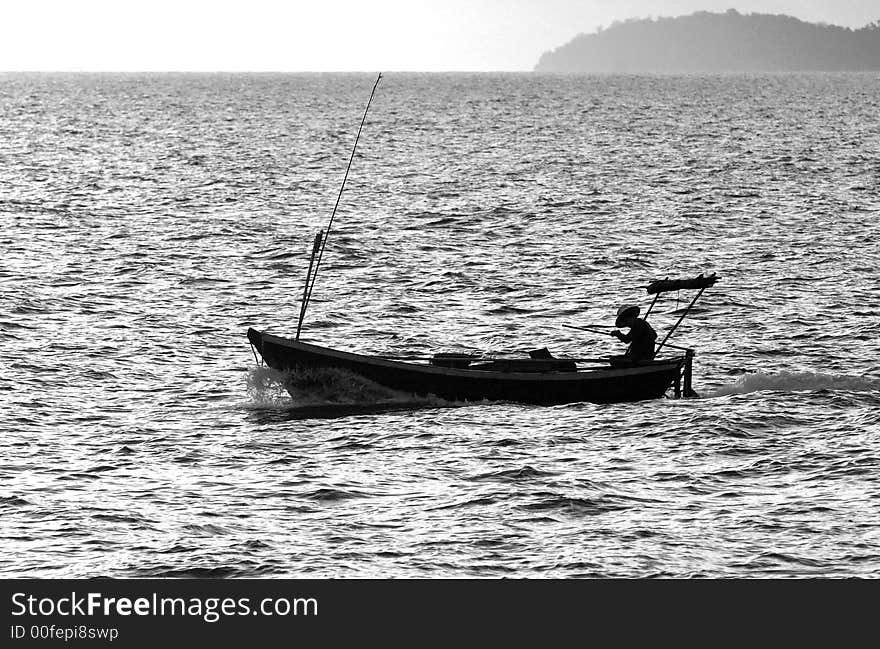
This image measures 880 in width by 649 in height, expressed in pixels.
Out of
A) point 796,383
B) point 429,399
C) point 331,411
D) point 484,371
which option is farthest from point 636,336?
point 331,411

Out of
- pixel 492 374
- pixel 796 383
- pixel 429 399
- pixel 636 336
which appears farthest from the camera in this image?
pixel 796 383

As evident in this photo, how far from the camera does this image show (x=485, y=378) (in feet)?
84.6

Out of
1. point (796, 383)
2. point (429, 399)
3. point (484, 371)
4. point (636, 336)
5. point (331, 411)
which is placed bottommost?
point (331, 411)

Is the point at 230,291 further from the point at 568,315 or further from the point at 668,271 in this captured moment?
the point at 668,271

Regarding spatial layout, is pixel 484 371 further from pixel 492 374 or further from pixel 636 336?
pixel 636 336

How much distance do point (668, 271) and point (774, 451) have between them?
62.1 feet

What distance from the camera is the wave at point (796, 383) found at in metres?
27.1

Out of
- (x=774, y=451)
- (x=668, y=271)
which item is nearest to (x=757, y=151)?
(x=668, y=271)

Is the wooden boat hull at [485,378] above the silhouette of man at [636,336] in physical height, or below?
below

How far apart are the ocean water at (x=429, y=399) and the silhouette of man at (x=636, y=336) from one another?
1.42 meters

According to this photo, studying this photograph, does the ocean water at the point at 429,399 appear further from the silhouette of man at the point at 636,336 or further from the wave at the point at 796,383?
the silhouette of man at the point at 636,336

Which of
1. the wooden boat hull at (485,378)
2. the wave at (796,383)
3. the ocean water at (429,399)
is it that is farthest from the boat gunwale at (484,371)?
the wave at (796,383)

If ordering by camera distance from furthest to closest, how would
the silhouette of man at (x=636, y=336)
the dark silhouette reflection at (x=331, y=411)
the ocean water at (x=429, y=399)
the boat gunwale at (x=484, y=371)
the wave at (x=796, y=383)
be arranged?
the wave at (x=796, y=383)
the silhouette of man at (x=636, y=336)
the boat gunwale at (x=484, y=371)
the dark silhouette reflection at (x=331, y=411)
the ocean water at (x=429, y=399)

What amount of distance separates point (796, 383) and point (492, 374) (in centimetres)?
635
